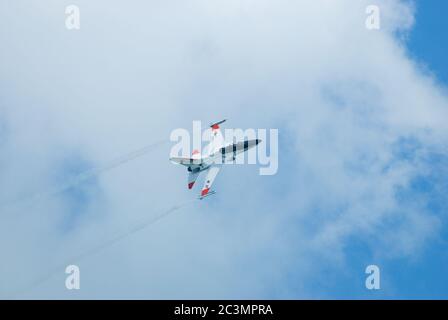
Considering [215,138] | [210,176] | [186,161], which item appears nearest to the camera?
[186,161]

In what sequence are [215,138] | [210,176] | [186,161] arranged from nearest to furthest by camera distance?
[186,161] < [210,176] < [215,138]

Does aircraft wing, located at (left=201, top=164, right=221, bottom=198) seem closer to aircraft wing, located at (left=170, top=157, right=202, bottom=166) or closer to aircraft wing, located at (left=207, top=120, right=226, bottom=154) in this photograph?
aircraft wing, located at (left=170, top=157, right=202, bottom=166)

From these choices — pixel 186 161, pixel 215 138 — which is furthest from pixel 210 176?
pixel 215 138

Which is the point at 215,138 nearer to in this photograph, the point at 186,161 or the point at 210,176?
the point at 210,176

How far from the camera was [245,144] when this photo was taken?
5049 inches

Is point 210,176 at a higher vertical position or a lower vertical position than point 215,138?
lower

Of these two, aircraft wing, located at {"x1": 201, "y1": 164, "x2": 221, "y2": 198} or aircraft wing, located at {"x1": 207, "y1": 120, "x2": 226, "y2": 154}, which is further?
aircraft wing, located at {"x1": 207, "y1": 120, "x2": 226, "y2": 154}

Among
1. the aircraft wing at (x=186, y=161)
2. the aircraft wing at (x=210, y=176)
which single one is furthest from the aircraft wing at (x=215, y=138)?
the aircraft wing at (x=186, y=161)

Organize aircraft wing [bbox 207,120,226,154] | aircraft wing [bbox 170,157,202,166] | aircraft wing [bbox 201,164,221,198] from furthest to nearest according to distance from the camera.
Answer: aircraft wing [bbox 207,120,226,154], aircraft wing [bbox 201,164,221,198], aircraft wing [bbox 170,157,202,166]

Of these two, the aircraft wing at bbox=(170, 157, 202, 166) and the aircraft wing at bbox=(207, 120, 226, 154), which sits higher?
the aircraft wing at bbox=(207, 120, 226, 154)

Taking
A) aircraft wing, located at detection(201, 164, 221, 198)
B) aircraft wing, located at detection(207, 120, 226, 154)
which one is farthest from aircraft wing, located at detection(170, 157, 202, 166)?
aircraft wing, located at detection(207, 120, 226, 154)
